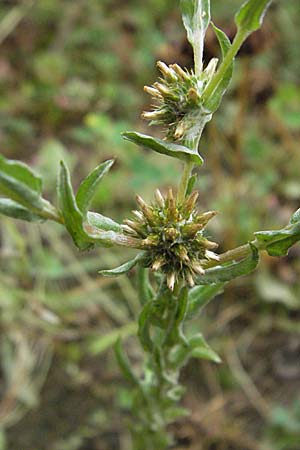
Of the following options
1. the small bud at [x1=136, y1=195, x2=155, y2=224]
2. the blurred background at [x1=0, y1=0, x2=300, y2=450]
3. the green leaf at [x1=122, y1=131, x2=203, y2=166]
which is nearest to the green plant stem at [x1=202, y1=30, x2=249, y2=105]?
the green leaf at [x1=122, y1=131, x2=203, y2=166]

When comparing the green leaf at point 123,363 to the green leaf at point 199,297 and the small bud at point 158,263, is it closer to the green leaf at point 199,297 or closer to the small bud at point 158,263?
the green leaf at point 199,297

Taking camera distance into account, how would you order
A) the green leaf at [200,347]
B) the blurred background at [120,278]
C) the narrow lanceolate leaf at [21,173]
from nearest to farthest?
the narrow lanceolate leaf at [21,173] < the green leaf at [200,347] < the blurred background at [120,278]

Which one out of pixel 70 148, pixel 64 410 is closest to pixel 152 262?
pixel 64 410

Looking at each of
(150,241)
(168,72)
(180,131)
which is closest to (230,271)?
(150,241)

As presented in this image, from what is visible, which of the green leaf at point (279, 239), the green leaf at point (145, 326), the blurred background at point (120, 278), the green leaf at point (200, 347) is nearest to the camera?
the green leaf at point (279, 239)

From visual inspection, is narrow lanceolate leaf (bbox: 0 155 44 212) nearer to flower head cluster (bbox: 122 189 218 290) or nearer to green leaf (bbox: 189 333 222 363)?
flower head cluster (bbox: 122 189 218 290)

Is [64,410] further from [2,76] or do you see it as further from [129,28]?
[129,28]

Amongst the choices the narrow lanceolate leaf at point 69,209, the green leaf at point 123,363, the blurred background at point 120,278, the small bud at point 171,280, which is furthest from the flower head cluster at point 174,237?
the blurred background at point 120,278
